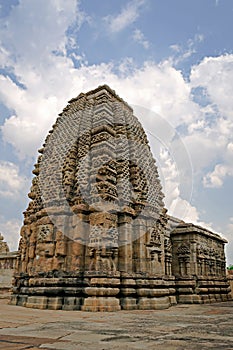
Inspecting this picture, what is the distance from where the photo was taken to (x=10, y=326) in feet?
15.7

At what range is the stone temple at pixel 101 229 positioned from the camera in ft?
28.9

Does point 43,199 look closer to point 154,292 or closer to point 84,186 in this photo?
point 84,186

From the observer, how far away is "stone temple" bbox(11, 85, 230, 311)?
8.82 metres

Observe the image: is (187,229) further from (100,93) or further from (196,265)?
(100,93)

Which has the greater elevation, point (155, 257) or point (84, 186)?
point (84, 186)

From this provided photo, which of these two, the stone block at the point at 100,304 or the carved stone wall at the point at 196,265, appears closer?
the stone block at the point at 100,304

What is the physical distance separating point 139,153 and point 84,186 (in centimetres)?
319

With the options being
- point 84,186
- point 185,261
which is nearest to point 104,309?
point 84,186

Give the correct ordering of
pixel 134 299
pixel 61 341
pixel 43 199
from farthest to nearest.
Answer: pixel 43 199 → pixel 134 299 → pixel 61 341

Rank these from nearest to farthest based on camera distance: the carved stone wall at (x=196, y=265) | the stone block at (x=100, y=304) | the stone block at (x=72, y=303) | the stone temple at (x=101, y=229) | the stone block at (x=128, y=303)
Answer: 1. the stone block at (x=100, y=304)
2. the stone block at (x=72, y=303)
3. the stone block at (x=128, y=303)
4. the stone temple at (x=101, y=229)
5. the carved stone wall at (x=196, y=265)

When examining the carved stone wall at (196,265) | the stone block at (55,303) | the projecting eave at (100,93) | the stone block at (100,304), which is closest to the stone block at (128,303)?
the stone block at (100,304)

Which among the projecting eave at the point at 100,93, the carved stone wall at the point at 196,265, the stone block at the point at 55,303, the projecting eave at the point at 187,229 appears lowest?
the stone block at the point at 55,303

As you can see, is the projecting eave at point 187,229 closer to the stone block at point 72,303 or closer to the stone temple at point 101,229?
the stone temple at point 101,229

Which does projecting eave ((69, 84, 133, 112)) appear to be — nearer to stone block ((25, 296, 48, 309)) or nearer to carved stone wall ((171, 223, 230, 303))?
carved stone wall ((171, 223, 230, 303))
